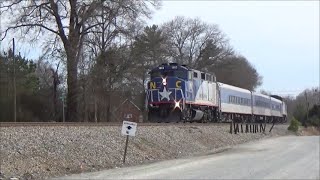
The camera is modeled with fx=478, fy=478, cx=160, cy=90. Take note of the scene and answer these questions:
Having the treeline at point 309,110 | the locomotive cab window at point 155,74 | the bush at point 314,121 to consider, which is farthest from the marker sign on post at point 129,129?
the bush at point 314,121

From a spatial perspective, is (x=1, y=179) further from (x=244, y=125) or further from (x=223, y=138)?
(x=244, y=125)

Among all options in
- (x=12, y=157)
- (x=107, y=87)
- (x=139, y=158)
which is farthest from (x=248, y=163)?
(x=107, y=87)

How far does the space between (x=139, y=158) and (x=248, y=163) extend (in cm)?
456

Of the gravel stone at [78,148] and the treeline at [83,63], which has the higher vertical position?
the treeline at [83,63]

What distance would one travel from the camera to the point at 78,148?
1655cm

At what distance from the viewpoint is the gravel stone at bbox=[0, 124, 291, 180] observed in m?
13.7

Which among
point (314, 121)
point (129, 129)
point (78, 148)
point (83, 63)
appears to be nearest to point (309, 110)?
point (314, 121)

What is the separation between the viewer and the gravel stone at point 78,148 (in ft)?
45.1

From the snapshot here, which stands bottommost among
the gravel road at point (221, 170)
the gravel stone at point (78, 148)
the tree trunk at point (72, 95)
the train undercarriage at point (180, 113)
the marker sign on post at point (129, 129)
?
the gravel road at point (221, 170)

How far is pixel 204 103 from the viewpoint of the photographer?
109 feet

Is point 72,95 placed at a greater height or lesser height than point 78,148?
greater

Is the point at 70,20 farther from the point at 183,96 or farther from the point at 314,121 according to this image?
the point at 314,121

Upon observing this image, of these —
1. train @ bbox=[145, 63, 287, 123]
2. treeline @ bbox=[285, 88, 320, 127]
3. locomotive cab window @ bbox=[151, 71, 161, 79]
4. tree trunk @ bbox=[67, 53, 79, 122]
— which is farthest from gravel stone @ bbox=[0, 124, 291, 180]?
treeline @ bbox=[285, 88, 320, 127]

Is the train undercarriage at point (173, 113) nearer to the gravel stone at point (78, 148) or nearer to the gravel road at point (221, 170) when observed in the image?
the gravel stone at point (78, 148)
